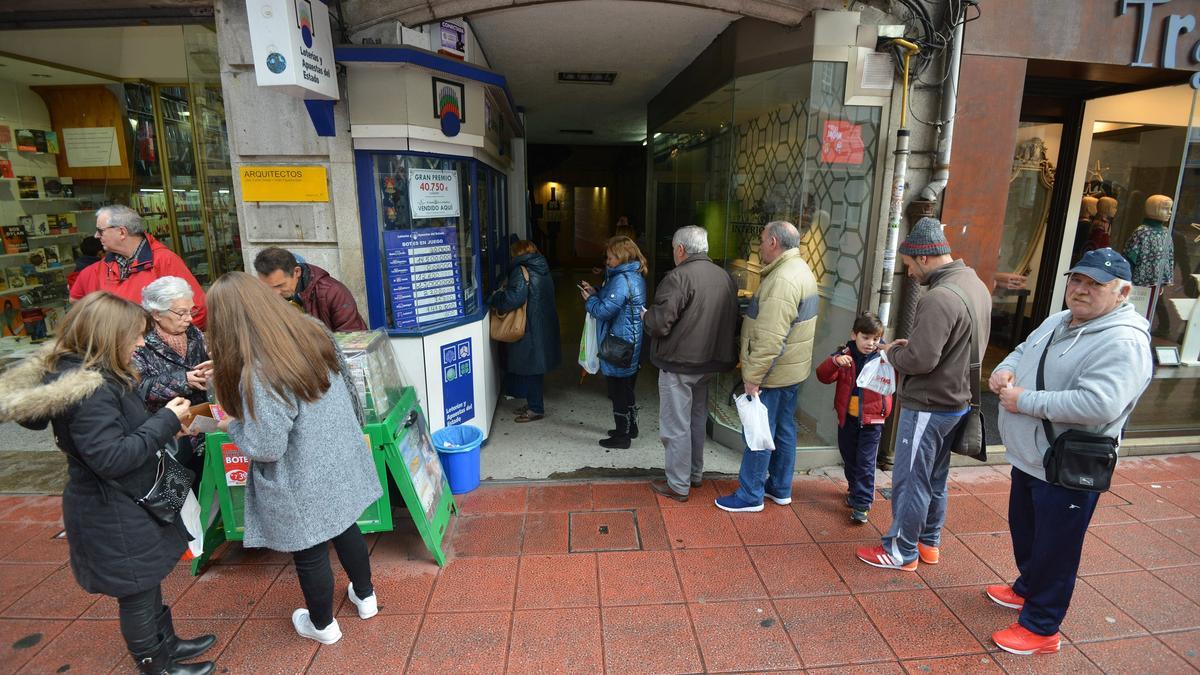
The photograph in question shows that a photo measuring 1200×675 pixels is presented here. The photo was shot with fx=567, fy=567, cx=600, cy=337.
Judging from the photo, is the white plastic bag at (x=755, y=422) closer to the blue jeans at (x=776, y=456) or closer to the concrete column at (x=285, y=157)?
the blue jeans at (x=776, y=456)

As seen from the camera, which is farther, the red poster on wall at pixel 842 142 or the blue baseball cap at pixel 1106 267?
the red poster on wall at pixel 842 142

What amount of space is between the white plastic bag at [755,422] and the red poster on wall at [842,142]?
189 centimetres

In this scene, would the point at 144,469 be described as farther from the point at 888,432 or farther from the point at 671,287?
the point at 888,432

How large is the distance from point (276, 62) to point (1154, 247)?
21.5 ft

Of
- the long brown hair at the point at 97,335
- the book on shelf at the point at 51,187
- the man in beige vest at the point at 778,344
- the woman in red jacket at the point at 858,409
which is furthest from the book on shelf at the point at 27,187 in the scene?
the woman in red jacket at the point at 858,409

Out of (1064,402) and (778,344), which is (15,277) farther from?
(1064,402)

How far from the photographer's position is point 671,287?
360 cm

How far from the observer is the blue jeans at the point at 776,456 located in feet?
11.8

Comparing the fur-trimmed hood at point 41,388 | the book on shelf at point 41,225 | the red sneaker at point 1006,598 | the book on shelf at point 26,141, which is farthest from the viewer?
the book on shelf at point 41,225

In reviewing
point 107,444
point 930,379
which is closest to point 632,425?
point 930,379

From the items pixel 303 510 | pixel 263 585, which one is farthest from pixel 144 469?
Result: pixel 263 585

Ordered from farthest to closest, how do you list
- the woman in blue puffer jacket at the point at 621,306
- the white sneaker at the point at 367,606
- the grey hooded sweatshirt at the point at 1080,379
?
the woman in blue puffer jacket at the point at 621,306 < the white sneaker at the point at 367,606 < the grey hooded sweatshirt at the point at 1080,379

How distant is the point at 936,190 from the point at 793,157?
39.8 inches

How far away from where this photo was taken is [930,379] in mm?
2939
